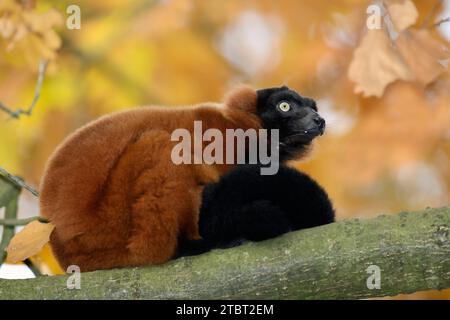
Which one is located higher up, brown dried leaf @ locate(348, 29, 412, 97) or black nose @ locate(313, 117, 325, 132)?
brown dried leaf @ locate(348, 29, 412, 97)

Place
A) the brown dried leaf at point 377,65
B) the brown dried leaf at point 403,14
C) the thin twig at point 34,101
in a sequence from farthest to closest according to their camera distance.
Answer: the brown dried leaf at point 377,65
the brown dried leaf at point 403,14
the thin twig at point 34,101

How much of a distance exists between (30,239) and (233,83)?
13.7 feet

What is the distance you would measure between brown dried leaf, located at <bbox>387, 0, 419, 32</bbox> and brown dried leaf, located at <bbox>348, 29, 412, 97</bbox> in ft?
1.60

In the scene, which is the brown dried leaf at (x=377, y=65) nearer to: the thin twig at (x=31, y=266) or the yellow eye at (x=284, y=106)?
the yellow eye at (x=284, y=106)

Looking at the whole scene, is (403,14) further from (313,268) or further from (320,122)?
(313,268)

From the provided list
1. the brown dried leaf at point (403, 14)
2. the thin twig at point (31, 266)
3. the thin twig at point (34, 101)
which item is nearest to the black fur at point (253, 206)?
the thin twig at point (31, 266)

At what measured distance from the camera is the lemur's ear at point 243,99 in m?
5.96

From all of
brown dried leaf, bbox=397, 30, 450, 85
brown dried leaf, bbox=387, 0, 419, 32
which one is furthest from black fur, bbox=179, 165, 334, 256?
brown dried leaf, bbox=397, 30, 450, 85

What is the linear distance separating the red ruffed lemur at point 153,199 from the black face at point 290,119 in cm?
92

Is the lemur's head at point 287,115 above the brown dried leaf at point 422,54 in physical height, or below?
below

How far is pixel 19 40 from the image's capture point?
24.4 ft

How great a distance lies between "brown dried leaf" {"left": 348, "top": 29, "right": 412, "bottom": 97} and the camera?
23.1ft

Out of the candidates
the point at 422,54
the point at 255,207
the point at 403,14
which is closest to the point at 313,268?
the point at 255,207

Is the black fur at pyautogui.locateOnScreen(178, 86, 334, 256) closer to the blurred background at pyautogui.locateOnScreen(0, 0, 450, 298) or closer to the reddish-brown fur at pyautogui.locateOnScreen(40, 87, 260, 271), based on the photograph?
the reddish-brown fur at pyautogui.locateOnScreen(40, 87, 260, 271)
